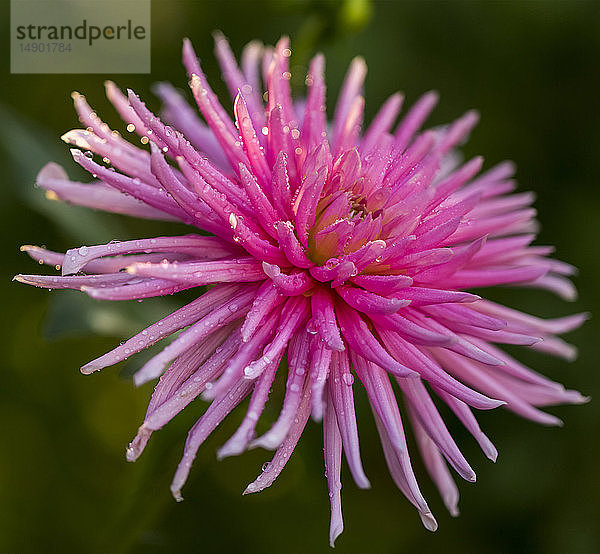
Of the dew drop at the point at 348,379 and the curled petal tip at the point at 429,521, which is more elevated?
the dew drop at the point at 348,379

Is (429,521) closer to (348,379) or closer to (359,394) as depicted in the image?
(348,379)

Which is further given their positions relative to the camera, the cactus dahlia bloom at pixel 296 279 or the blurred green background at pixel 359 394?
the blurred green background at pixel 359 394

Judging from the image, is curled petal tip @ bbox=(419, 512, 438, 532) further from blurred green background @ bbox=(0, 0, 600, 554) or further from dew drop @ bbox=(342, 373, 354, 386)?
blurred green background @ bbox=(0, 0, 600, 554)

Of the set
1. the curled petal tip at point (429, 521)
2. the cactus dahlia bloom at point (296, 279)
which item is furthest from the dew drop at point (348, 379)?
the curled petal tip at point (429, 521)

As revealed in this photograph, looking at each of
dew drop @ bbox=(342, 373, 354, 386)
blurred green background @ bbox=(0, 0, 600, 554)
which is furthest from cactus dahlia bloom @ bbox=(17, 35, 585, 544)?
blurred green background @ bbox=(0, 0, 600, 554)

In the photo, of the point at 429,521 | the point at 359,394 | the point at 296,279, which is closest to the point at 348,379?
the point at 296,279

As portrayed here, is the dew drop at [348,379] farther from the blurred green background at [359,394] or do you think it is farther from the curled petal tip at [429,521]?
the blurred green background at [359,394]

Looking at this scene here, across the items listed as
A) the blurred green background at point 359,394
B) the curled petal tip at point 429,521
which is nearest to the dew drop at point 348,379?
the curled petal tip at point 429,521
